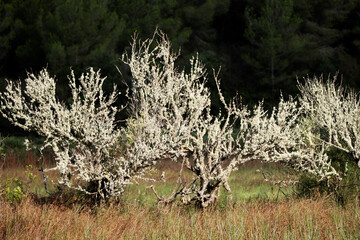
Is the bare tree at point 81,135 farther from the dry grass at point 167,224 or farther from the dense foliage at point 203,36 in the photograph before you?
the dense foliage at point 203,36

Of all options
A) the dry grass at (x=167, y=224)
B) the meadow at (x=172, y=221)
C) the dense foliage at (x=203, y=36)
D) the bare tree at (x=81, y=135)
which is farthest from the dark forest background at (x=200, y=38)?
the dry grass at (x=167, y=224)

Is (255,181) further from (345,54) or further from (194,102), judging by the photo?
(345,54)

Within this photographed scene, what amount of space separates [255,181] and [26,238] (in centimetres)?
759

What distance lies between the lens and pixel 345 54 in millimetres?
27891

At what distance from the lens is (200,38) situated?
30.5 metres

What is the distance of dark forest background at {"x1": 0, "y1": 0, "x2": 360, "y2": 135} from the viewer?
787 inches

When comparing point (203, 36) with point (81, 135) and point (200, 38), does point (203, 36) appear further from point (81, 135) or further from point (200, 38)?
point (81, 135)

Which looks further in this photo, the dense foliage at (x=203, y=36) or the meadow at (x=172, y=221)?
the dense foliage at (x=203, y=36)

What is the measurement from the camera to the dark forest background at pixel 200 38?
787 inches

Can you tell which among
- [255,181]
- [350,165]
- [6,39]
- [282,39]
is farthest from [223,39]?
[350,165]

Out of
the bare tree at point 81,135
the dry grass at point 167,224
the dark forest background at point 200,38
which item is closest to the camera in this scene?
the dry grass at point 167,224

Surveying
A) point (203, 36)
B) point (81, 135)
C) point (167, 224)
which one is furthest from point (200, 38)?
point (167, 224)

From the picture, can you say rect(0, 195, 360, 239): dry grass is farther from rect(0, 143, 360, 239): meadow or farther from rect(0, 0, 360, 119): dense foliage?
rect(0, 0, 360, 119): dense foliage

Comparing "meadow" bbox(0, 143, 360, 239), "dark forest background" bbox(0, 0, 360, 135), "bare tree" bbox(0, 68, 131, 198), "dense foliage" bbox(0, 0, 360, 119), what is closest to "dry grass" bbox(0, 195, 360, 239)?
"meadow" bbox(0, 143, 360, 239)
